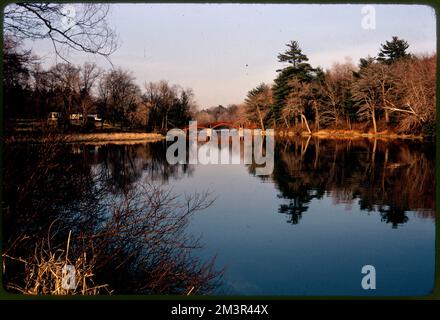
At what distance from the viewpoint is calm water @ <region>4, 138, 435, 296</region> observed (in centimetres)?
369

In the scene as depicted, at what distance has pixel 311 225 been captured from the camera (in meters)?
5.46

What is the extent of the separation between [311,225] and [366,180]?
4.43 meters

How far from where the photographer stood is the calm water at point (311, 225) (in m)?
3.69

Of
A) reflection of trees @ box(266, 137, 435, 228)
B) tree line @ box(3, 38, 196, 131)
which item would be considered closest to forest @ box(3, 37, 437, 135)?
tree line @ box(3, 38, 196, 131)

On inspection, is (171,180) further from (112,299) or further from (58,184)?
(112,299)

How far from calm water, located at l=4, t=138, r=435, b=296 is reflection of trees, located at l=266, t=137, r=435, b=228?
3 centimetres

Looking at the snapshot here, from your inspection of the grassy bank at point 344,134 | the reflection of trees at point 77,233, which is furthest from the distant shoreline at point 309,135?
the reflection of trees at point 77,233

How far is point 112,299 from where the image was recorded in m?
1.62

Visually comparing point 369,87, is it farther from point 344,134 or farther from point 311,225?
point 311,225

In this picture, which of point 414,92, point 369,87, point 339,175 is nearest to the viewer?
point 339,175

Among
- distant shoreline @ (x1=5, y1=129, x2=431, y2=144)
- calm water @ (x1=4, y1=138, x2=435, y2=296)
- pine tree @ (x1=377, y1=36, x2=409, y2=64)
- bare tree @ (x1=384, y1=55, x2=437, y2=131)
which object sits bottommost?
calm water @ (x1=4, y1=138, x2=435, y2=296)

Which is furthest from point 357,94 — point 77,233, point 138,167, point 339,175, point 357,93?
point 77,233

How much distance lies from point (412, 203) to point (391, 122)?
1321 cm

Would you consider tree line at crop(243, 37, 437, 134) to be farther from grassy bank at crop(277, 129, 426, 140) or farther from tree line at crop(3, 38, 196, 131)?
tree line at crop(3, 38, 196, 131)
